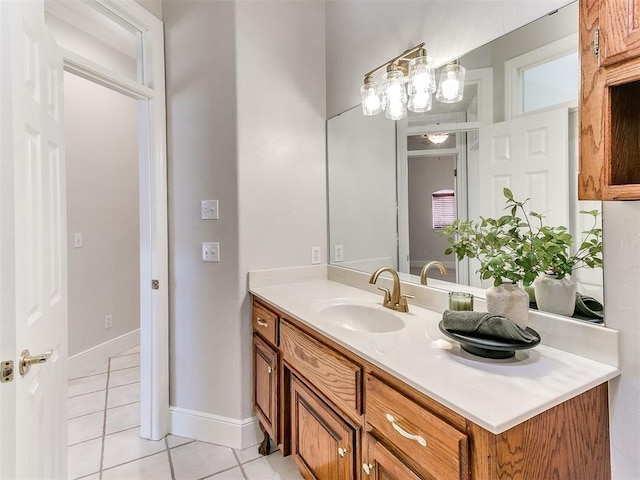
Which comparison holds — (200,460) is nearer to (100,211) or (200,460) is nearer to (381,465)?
(381,465)

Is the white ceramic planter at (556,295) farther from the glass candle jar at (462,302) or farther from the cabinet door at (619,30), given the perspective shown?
the cabinet door at (619,30)

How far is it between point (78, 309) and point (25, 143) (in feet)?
7.95

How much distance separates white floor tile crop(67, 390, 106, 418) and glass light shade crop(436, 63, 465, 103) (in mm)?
2819

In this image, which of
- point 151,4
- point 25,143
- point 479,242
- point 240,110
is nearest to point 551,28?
point 479,242

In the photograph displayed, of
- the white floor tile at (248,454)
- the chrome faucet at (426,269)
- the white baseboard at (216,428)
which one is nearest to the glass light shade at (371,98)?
the chrome faucet at (426,269)

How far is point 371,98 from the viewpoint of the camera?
5.79 ft

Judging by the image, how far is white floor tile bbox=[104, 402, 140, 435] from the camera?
6.98 feet

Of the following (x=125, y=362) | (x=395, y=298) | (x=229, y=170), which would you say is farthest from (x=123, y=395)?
(x=395, y=298)

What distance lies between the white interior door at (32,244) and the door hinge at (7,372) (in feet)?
0.04

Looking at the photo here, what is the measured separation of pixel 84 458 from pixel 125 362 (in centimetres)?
134

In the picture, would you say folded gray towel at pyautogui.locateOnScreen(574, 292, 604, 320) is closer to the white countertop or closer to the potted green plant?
the potted green plant

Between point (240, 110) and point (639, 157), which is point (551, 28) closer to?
point (639, 157)

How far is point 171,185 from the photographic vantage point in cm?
207

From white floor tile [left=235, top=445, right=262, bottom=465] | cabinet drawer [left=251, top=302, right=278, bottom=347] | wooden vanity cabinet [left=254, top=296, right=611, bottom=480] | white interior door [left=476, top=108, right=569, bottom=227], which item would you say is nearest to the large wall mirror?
white interior door [left=476, top=108, right=569, bottom=227]
